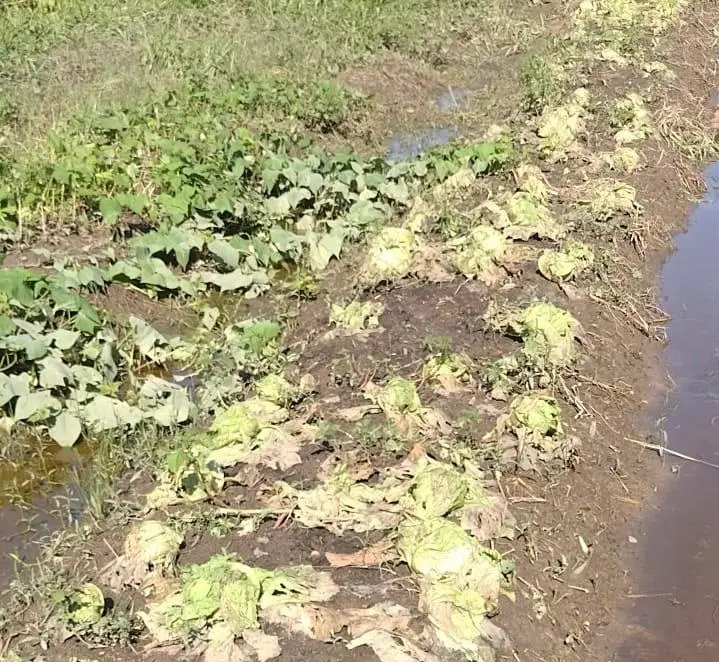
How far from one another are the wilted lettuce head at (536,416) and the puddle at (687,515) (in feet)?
2.42

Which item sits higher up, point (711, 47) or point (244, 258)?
point (711, 47)

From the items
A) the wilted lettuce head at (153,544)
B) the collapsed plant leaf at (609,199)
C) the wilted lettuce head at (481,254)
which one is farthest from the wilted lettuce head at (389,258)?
the wilted lettuce head at (153,544)

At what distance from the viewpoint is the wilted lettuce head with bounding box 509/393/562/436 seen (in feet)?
14.4

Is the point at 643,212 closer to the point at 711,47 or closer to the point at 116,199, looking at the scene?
the point at 116,199

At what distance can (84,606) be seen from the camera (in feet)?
Result: 11.2

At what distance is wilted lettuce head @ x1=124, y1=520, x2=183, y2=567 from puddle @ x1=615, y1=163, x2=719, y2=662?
6.71ft

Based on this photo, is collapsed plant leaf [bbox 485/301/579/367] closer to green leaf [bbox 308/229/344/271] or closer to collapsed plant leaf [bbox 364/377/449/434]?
collapsed plant leaf [bbox 364/377/449/434]

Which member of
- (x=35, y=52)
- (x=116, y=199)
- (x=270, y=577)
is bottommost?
(x=35, y=52)

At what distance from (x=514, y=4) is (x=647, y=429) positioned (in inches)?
425

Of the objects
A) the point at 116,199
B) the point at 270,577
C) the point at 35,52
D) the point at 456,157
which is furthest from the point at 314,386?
the point at 35,52

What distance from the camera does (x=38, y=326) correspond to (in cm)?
514

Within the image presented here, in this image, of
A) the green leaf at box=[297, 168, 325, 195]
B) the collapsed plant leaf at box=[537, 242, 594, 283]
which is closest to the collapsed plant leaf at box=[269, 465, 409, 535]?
the collapsed plant leaf at box=[537, 242, 594, 283]

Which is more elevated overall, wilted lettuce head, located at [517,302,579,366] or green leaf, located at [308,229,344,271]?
wilted lettuce head, located at [517,302,579,366]

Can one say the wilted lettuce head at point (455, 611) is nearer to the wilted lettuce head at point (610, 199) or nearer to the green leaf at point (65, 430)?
the green leaf at point (65, 430)
